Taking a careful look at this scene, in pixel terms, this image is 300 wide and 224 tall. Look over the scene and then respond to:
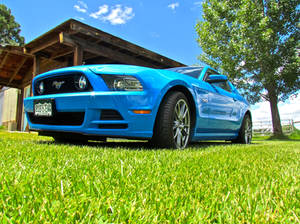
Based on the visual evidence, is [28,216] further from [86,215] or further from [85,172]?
[85,172]

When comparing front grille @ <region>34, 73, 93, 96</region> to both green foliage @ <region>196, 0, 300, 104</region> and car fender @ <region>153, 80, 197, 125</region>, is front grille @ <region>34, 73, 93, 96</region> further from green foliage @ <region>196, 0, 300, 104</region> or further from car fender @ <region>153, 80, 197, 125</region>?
green foliage @ <region>196, 0, 300, 104</region>

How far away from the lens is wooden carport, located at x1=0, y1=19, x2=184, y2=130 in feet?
23.5

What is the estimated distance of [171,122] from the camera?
9.18 ft

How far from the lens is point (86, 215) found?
2.35 ft

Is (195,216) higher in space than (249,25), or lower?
lower

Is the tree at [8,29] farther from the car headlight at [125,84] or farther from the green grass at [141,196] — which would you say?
the green grass at [141,196]

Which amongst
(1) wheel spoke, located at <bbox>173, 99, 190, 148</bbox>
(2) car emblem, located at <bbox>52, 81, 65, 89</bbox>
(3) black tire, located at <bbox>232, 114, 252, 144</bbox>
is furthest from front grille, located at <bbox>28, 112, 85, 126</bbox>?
(3) black tire, located at <bbox>232, 114, 252, 144</bbox>

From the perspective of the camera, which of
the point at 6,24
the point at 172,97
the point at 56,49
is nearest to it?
the point at 172,97

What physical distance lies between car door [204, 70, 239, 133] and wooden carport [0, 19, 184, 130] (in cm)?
414

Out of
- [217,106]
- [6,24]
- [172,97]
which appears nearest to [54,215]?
[172,97]

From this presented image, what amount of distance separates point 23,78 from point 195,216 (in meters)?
15.4

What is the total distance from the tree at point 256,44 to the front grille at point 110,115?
42.1ft

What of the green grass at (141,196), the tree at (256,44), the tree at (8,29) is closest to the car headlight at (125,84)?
the green grass at (141,196)

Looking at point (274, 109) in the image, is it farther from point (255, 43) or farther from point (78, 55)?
point (78, 55)
